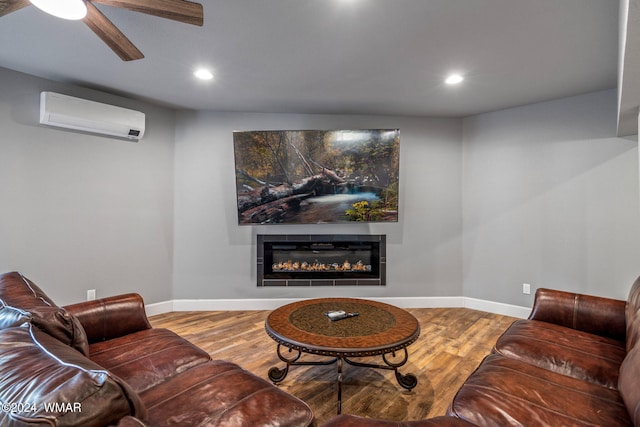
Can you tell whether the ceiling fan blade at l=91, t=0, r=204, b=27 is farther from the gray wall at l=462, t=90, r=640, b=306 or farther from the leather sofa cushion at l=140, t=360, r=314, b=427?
the gray wall at l=462, t=90, r=640, b=306

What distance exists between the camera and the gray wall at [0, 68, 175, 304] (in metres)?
2.75

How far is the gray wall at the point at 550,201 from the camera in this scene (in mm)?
3014

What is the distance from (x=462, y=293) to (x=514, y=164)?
5.61 feet

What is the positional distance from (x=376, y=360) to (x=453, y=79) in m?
2.57

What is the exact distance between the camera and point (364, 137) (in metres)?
3.55

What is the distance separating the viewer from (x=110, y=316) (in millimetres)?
1874

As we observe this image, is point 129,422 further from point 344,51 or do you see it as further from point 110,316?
point 344,51

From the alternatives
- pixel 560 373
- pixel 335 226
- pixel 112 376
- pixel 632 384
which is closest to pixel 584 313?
pixel 560 373

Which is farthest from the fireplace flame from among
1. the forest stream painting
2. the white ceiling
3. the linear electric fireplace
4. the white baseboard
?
the white ceiling

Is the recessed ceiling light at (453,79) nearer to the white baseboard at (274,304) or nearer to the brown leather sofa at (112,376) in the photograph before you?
the white baseboard at (274,304)

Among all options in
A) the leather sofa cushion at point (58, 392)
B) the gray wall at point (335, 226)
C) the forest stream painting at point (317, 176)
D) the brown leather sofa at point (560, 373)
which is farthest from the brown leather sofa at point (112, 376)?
the forest stream painting at point (317, 176)

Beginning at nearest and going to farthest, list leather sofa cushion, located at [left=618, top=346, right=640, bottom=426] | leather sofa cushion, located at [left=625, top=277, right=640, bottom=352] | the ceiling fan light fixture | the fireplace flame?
1. leather sofa cushion, located at [left=618, top=346, right=640, bottom=426]
2. the ceiling fan light fixture
3. leather sofa cushion, located at [left=625, top=277, right=640, bottom=352]
4. the fireplace flame

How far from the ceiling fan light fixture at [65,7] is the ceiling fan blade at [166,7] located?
0.25 ft

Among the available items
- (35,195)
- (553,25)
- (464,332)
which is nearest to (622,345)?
(464,332)
